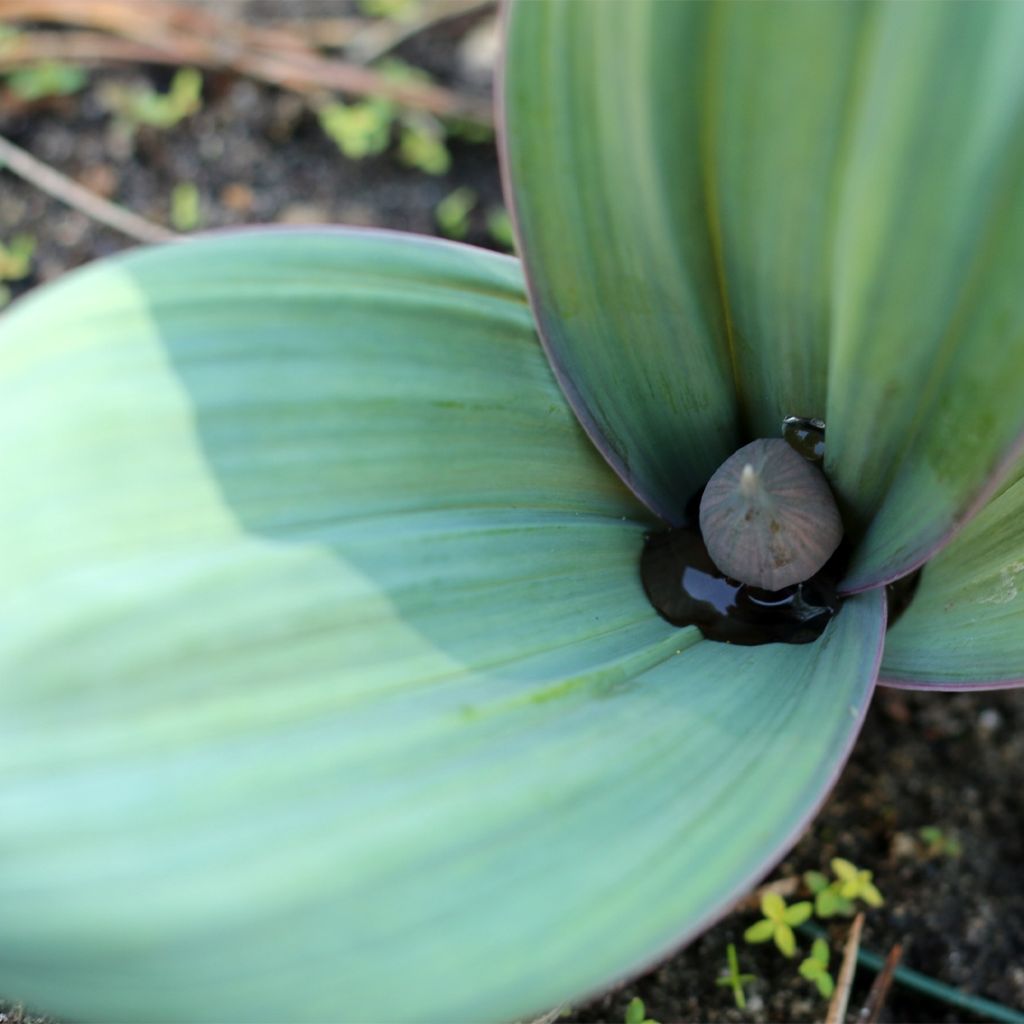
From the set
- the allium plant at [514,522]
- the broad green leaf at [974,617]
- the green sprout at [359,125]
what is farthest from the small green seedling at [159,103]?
the broad green leaf at [974,617]

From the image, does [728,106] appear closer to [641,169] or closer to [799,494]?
[641,169]

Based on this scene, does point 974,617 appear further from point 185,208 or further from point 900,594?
point 185,208

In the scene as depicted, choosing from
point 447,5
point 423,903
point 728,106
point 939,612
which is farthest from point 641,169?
point 447,5

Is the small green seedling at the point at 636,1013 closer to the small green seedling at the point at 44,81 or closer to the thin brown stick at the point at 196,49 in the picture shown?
the thin brown stick at the point at 196,49

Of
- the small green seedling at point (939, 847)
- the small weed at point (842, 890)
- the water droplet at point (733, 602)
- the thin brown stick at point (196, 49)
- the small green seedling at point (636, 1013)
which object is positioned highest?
the water droplet at point (733, 602)

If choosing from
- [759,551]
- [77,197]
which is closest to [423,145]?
[77,197]

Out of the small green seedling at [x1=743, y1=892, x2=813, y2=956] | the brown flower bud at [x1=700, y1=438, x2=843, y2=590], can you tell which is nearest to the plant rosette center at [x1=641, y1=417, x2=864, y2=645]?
the brown flower bud at [x1=700, y1=438, x2=843, y2=590]
